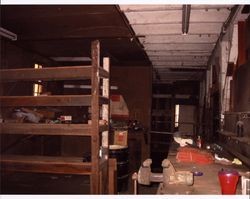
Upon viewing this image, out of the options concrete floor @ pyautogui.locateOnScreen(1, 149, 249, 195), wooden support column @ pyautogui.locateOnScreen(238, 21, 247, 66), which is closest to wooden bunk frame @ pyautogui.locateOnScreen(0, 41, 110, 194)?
concrete floor @ pyautogui.locateOnScreen(1, 149, 249, 195)

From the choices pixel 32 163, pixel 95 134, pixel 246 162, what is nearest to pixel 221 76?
pixel 246 162

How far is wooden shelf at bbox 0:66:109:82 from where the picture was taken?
3.96 m

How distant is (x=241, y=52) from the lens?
16.5ft

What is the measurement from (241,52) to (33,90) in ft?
21.6

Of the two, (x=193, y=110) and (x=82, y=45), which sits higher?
(x=82, y=45)

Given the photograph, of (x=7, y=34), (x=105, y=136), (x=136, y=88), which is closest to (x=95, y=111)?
(x=105, y=136)

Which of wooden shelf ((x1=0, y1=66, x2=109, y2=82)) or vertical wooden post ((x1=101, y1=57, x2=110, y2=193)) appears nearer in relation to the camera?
wooden shelf ((x1=0, y1=66, x2=109, y2=82))

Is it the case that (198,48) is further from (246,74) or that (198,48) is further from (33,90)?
(33,90)

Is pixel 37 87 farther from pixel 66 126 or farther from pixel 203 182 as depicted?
pixel 203 182

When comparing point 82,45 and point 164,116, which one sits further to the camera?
point 164,116

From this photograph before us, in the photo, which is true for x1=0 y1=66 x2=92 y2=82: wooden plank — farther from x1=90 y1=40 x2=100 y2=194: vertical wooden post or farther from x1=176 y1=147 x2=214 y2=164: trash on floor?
x1=176 y1=147 x2=214 y2=164: trash on floor

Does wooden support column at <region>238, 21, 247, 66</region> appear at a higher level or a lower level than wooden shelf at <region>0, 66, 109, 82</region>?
higher

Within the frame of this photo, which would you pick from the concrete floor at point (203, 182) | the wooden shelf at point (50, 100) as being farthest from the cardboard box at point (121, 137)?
the wooden shelf at point (50, 100)

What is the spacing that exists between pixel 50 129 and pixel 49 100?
1.22 ft
